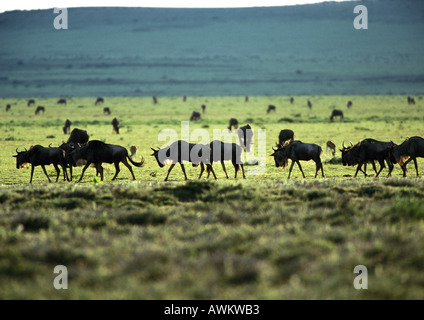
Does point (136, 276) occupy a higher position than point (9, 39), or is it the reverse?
point (9, 39)

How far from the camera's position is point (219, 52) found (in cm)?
15700

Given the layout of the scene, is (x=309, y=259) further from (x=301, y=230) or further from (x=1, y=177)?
(x=1, y=177)

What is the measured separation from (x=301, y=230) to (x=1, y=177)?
1300 centimetres

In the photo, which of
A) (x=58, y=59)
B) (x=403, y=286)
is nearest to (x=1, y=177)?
(x=403, y=286)

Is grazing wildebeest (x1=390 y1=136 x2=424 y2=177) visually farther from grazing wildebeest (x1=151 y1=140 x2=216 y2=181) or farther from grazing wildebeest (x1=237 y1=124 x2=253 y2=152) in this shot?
grazing wildebeest (x1=237 y1=124 x2=253 y2=152)

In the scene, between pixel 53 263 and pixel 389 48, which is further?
pixel 389 48

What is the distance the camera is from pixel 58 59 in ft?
480

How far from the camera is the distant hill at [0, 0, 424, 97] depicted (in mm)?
115562

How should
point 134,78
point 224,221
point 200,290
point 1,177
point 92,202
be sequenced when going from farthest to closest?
point 134,78 → point 1,177 → point 92,202 → point 224,221 → point 200,290

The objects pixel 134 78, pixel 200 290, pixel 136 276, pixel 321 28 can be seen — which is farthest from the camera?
pixel 321 28

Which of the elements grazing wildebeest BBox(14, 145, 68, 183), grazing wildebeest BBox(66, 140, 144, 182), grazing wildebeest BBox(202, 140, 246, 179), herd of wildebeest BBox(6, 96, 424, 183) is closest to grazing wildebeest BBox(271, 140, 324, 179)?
herd of wildebeest BBox(6, 96, 424, 183)

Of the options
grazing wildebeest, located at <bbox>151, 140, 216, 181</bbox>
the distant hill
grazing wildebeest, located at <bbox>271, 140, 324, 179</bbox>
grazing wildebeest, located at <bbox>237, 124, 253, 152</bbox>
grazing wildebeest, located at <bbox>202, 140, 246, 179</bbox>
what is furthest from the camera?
the distant hill

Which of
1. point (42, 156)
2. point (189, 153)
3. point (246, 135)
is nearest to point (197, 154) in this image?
point (189, 153)

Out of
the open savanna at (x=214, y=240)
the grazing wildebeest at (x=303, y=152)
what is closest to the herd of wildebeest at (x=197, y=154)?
the grazing wildebeest at (x=303, y=152)
